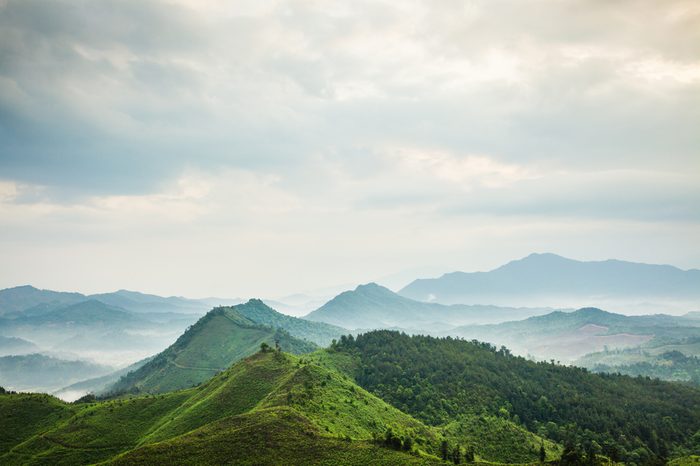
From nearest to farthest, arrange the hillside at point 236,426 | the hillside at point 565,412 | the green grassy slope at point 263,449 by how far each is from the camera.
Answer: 1. the green grassy slope at point 263,449
2. the hillside at point 236,426
3. the hillside at point 565,412

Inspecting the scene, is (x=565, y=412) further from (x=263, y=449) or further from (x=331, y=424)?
(x=263, y=449)

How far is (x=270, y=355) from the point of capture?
167375 millimetres

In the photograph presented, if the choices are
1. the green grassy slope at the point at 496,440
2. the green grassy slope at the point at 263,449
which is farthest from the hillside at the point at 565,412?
the green grassy slope at the point at 263,449

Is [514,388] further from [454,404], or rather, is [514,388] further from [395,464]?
[395,464]

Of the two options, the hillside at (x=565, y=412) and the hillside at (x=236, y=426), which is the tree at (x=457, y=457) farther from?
the hillside at (x=565, y=412)

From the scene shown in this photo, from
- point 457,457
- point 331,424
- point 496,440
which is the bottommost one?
point 496,440

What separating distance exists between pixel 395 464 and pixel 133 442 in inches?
3752

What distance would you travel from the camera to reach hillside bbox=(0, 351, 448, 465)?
83.1m

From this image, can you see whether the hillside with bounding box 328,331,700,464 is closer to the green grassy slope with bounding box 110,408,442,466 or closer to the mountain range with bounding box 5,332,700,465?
the mountain range with bounding box 5,332,700,465

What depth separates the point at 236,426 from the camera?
93688mm

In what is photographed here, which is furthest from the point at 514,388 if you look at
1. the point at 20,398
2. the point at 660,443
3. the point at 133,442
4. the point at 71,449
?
the point at 20,398

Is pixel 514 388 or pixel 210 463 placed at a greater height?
pixel 210 463

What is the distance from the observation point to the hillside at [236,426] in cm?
8312

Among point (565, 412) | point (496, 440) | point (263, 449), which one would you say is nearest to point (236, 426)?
point (263, 449)
